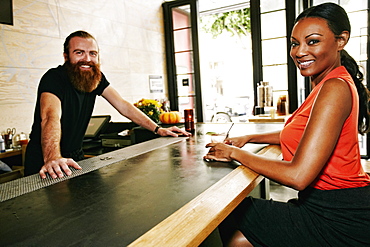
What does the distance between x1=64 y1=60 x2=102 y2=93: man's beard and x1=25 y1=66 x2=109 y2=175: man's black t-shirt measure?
3cm

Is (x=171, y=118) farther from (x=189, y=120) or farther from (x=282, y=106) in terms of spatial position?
(x=282, y=106)

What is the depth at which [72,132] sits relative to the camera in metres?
2.08

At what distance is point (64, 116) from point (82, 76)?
295mm

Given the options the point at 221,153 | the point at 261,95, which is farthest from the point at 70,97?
the point at 261,95

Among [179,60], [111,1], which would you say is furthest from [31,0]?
[179,60]

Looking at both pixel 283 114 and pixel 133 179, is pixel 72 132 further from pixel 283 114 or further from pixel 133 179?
pixel 283 114

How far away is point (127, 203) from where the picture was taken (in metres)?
0.90

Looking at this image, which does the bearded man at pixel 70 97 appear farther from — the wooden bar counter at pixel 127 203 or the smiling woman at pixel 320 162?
the smiling woman at pixel 320 162

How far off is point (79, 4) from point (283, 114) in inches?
124

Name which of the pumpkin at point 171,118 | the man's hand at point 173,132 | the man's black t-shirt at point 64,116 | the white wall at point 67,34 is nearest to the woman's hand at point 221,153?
the man's hand at point 173,132

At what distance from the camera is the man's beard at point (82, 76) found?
202 cm

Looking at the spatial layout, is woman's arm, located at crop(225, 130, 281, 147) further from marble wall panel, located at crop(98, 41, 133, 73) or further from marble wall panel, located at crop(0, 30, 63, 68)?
marble wall panel, located at crop(98, 41, 133, 73)

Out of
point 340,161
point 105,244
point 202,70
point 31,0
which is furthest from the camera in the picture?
point 202,70

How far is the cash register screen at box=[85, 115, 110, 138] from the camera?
3.17m
